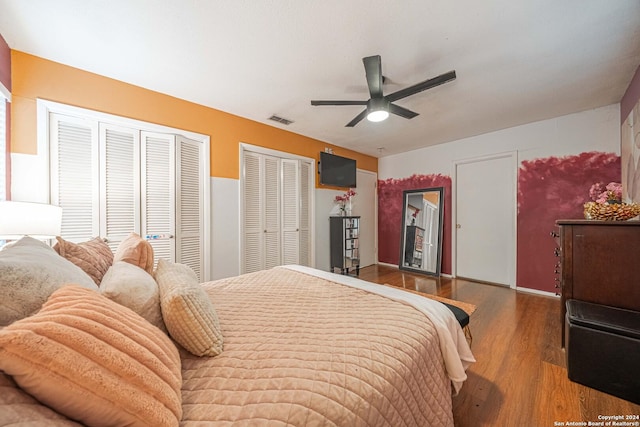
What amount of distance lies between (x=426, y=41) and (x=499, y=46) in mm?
581

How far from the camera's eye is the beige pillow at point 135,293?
82 centimetres

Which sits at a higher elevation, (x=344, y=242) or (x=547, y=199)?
(x=547, y=199)

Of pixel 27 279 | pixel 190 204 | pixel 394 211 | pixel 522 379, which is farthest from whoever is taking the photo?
pixel 394 211

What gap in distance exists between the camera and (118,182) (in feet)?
7.51

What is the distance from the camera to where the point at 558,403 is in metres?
1.39

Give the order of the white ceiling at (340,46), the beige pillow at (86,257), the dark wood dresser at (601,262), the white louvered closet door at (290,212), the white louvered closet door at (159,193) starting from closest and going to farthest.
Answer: the beige pillow at (86,257) < the white ceiling at (340,46) < the dark wood dresser at (601,262) < the white louvered closet door at (159,193) < the white louvered closet door at (290,212)

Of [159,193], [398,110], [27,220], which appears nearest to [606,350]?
[398,110]

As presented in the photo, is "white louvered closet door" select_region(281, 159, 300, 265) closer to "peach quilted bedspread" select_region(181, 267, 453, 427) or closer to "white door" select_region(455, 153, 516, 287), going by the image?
"peach quilted bedspread" select_region(181, 267, 453, 427)

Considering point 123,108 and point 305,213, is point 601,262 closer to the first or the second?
point 305,213

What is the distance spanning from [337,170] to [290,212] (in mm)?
1216

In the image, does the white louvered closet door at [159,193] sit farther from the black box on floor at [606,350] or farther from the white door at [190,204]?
the black box on floor at [606,350]

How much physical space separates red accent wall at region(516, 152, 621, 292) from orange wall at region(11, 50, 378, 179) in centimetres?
346

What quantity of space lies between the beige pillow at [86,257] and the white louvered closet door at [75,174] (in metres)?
1.25

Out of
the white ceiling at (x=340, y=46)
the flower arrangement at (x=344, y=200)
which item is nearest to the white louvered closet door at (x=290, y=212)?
the flower arrangement at (x=344, y=200)
